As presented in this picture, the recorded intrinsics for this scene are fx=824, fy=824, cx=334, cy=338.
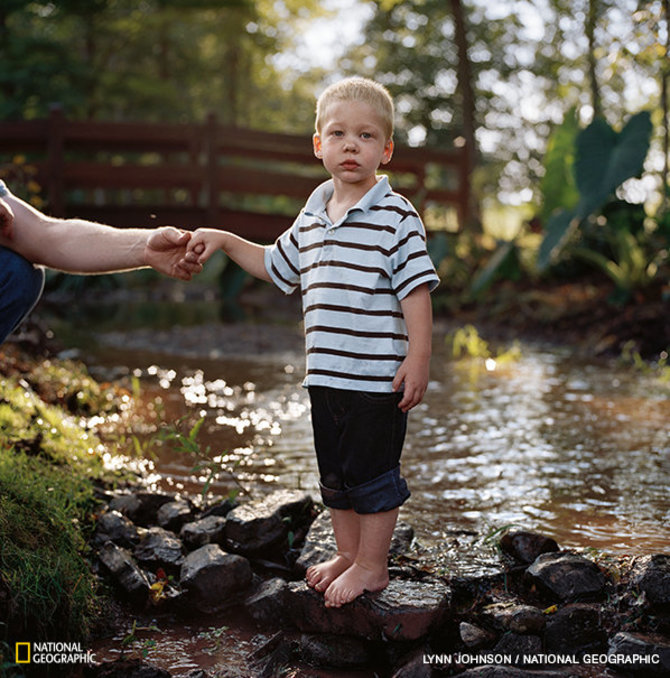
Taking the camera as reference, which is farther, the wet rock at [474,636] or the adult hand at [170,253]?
the adult hand at [170,253]

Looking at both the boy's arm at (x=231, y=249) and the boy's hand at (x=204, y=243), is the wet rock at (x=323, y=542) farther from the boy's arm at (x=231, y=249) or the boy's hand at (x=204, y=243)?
the boy's hand at (x=204, y=243)

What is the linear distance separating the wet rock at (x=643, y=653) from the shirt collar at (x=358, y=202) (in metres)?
1.20

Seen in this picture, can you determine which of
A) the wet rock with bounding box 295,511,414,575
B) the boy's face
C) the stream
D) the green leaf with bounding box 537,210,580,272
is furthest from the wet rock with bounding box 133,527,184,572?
the green leaf with bounding box 537,210,580,272

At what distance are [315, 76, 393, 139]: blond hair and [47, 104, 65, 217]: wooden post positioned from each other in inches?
371

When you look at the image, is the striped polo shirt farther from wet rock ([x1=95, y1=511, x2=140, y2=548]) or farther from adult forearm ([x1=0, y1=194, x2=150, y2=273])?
wet rock ([x1=95, y1=511, x2=140, y2=548])

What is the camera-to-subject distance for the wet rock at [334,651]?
1.98m

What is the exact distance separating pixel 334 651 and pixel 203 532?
0.69 meters

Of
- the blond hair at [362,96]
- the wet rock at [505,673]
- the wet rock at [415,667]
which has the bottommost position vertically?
the wet rock at [415,667]

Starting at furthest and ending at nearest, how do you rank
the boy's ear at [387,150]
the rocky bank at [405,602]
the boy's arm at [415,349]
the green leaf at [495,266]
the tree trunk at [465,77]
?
the tree trunk at [465,77]
the green leaf at [495,266]
the boy's ear at [387,150]
the boy's arm at [415,349]
the rocky bank at [405,602]

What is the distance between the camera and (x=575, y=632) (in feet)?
6.42

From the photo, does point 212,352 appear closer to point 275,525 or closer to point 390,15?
point 275,525

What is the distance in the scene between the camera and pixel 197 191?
12031mm

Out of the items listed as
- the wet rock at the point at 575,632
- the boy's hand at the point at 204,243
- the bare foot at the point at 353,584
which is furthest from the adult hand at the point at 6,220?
the wet rock at the point at 575,632

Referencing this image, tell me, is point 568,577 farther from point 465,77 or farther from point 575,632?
point 465,77
